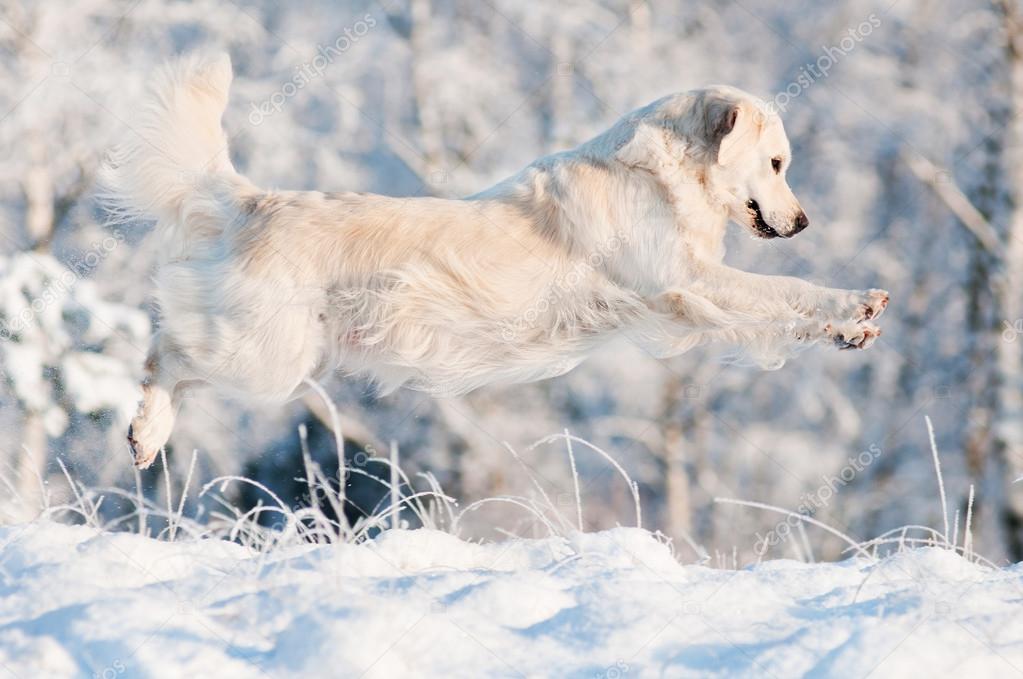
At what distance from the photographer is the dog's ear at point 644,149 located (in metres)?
3.74

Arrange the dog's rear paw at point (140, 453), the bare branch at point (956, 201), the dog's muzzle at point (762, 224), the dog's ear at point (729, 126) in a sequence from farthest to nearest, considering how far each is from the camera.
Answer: the bare branch at point (956, 201), the dog's muzzle at point (762, 224), the dog's rear paw at point (140, 453), the dog's ear at point (729, 126)

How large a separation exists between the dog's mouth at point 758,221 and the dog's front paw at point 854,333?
50 centimetres

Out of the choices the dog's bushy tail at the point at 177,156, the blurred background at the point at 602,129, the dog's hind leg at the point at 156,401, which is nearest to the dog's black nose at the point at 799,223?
the dog's bushy tail at the point at 177,156

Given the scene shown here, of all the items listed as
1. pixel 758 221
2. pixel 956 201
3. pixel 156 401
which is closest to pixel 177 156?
pixel 156 401

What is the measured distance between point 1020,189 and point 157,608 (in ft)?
34.2

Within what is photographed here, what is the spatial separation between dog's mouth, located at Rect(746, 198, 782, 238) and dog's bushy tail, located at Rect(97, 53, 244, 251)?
6.06 feet

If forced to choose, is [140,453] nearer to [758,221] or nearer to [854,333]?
[758,221]

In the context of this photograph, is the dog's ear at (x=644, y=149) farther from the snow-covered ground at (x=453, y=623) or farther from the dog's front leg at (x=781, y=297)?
the snow-covered ground at (x=453, y=623)

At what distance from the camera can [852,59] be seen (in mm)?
11430

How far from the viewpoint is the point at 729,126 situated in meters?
3.66

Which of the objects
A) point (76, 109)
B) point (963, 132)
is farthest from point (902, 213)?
point (76, 109)

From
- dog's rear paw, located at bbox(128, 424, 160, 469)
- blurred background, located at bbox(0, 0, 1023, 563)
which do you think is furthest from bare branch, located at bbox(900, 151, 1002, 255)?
dog's rear paw, located at bbox(128, 424, 160, 469)

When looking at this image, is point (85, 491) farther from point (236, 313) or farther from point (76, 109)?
point (76, 109)

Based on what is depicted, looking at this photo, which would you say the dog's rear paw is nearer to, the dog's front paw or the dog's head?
the dog's head
